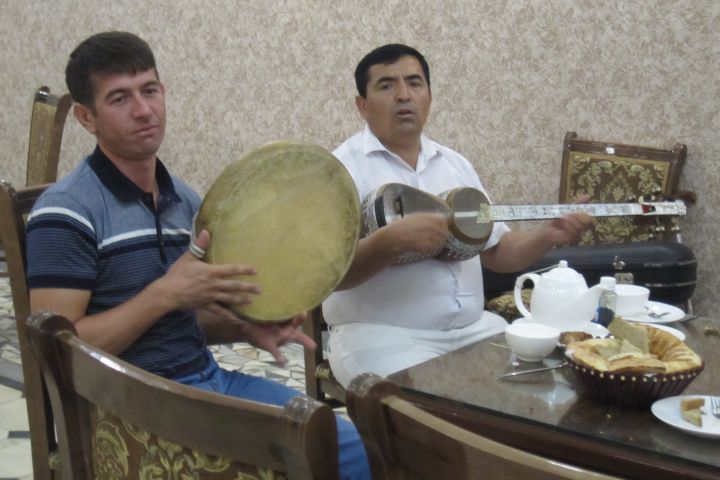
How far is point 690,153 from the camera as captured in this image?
3.11 meters

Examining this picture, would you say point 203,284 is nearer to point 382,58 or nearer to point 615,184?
point 382,58

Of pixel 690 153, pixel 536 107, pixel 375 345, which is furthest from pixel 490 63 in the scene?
pixel 375 345

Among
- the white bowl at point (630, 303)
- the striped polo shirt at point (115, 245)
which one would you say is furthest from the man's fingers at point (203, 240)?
the white bowl at point (630, 303)

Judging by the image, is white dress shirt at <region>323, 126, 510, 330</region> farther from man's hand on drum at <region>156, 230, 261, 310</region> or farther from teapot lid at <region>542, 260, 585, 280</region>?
man's hand on drum at <region>156, 230, 261, 310</region>

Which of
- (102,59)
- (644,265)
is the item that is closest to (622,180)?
(644,265)

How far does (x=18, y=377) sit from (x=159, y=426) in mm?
2764

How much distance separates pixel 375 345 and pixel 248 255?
2.27ft

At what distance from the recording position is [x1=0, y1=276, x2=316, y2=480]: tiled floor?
2.58m

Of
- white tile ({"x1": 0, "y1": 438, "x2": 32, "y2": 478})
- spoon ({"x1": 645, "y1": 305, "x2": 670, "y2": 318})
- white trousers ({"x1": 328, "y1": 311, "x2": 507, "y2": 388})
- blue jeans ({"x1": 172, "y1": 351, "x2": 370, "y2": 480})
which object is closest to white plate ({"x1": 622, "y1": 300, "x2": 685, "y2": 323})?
spoon ({"x1": 645, "y1": 305, "x2": 670, "y2": 318})

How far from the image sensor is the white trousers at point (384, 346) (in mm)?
1990

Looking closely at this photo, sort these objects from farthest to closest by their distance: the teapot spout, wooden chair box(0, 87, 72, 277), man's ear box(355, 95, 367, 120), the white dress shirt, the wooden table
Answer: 1. wooden chair box(0, 87, 72, 277)
2. man's ear box(355, 95, 367, 120)
3. the white dress shirt
4. the teapot spout
5. the wooden table

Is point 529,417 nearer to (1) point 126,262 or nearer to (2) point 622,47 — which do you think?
(1) point 126,262

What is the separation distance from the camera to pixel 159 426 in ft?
2.76

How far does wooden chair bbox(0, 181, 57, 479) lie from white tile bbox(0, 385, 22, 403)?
5.25ft
